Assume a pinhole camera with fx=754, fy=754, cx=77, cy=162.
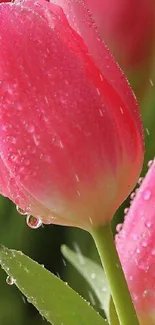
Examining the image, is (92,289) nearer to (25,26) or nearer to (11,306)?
(11,306)

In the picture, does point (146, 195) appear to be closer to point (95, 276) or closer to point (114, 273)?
point (114, 273)

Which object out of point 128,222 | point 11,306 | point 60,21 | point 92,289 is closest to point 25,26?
point 60,21

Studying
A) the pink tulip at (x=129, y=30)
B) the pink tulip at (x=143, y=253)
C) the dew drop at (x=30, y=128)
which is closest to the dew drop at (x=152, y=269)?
the pink tulip at (x=143, y=253)

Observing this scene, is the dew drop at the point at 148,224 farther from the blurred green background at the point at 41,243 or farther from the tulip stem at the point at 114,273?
the blurred green background at the point at 41,243

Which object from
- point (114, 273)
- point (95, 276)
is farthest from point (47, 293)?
point (95, 276)

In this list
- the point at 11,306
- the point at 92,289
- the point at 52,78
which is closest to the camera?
the point at 52,78
